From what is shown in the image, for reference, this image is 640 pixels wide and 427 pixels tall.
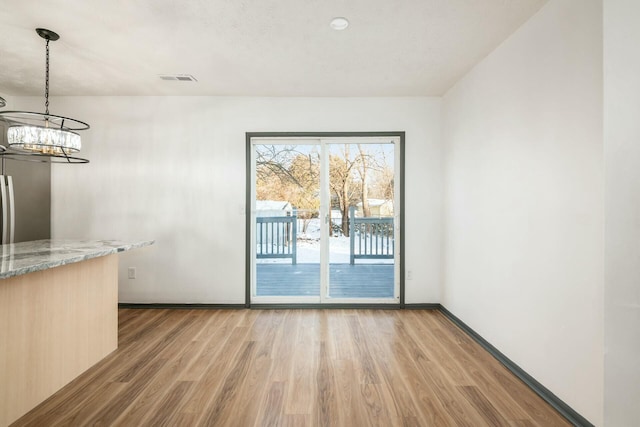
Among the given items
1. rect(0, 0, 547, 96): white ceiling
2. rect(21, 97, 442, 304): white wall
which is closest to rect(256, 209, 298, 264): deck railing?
rect(21, 97, 442, 304): white wall

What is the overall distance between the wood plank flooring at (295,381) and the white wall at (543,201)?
0.33 meters

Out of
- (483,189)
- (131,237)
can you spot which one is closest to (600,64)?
(483,189)

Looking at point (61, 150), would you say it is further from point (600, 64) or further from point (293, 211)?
point (600, 64)

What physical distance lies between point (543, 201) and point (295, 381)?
2138 mm

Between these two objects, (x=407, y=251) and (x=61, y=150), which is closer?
(x=61, y=150)

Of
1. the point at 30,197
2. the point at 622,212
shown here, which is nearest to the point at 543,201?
the point at 622,212

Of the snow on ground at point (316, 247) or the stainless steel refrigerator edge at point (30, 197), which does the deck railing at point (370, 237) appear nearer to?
the snow on ground at point (316, 247)

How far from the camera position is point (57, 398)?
205 centimetres

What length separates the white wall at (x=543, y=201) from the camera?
5.68 feet

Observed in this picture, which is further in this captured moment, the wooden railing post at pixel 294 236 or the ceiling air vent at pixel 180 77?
the wooden railing post at pixel 294 236

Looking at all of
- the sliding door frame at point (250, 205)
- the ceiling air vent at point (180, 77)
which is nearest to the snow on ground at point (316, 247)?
the sliding door frame at point (250, 205)

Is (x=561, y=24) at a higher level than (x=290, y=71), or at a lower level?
lower

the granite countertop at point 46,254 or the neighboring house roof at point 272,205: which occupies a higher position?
the neighboring house roof at point 272,205

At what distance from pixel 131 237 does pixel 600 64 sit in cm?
464
